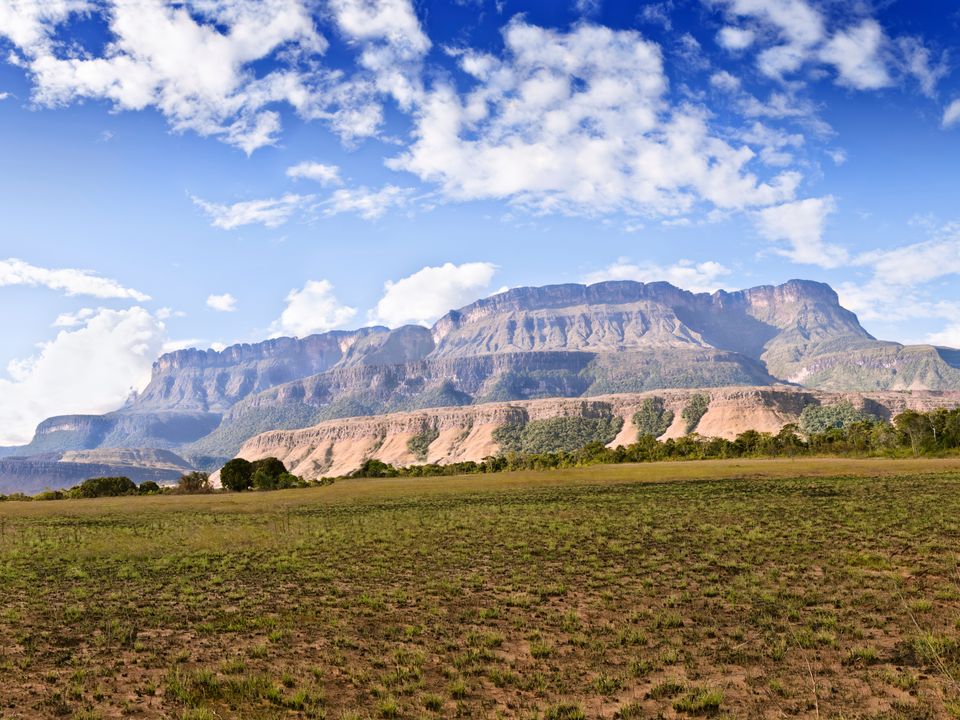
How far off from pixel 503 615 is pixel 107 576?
20.8 metres

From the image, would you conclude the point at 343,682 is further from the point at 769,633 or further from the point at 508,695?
the point at 769,633

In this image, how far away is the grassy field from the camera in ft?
50.7

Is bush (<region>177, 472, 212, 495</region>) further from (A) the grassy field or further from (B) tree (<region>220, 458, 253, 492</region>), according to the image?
(A) the grassy field

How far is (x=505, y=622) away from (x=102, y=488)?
131557 mm

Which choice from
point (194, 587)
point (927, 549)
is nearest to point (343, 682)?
point (194, 587)

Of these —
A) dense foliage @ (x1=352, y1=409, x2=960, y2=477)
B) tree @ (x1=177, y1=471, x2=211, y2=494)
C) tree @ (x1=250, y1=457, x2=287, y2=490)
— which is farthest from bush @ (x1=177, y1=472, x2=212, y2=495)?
dense foliage @ (x1=352, y1=409, x2=960, y2=477)

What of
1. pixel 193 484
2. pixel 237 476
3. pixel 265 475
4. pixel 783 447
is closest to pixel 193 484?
pixel 193 484

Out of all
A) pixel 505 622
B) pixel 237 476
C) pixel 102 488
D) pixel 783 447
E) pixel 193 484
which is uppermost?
pixel 505 622

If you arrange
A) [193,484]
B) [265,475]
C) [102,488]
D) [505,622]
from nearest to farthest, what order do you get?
1. [505,622]
2. [102,488]
3. [193,484]
4. [265,475]

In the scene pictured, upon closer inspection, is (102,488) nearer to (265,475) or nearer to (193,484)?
(193,484)

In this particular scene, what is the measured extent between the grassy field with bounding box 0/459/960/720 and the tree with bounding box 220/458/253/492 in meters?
98.8

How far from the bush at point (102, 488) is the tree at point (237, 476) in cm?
1813

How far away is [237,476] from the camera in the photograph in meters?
142

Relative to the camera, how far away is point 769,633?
1961cm
